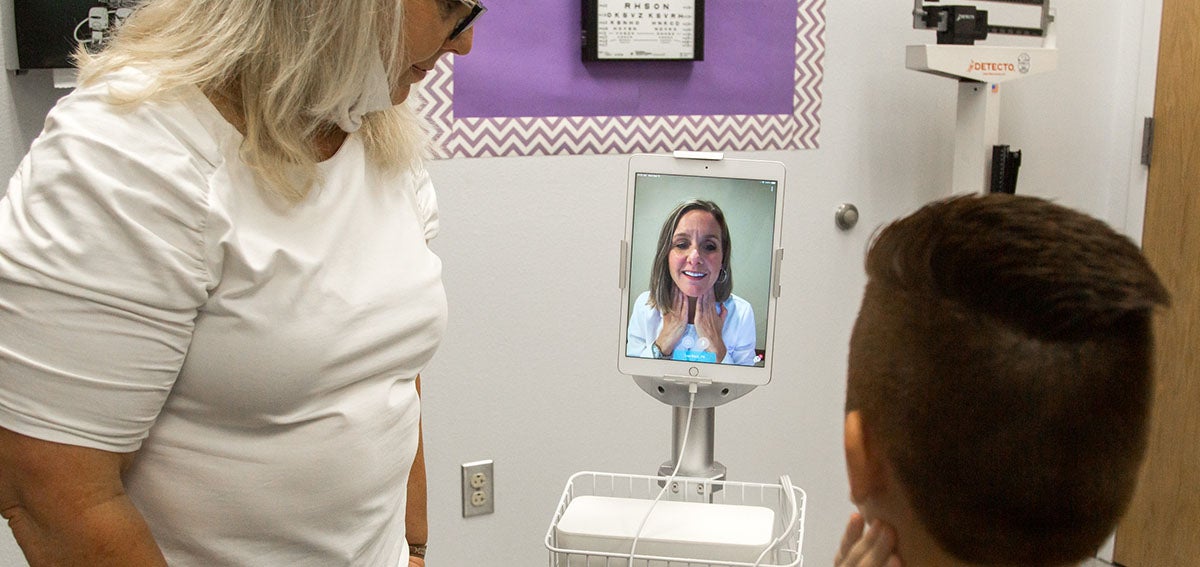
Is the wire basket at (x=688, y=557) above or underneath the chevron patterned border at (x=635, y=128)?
underneath

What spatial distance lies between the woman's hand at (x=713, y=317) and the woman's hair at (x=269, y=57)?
1.63 feet

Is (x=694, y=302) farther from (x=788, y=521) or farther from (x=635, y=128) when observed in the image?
(x=635, y=128)

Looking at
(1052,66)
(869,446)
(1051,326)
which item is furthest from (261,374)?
(1052,66)

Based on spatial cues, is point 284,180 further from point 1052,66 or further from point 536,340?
point 1052,66

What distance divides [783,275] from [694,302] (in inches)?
45.3

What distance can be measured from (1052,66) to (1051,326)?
6.40ft

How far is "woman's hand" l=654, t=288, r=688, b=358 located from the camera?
127 centimetres

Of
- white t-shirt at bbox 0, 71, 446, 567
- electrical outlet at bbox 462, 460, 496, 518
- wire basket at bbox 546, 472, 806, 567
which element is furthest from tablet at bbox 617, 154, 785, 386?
electrical outlet at bbox 462, 460, 496, 518

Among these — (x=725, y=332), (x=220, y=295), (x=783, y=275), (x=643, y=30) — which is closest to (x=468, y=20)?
(x=220, y=295)

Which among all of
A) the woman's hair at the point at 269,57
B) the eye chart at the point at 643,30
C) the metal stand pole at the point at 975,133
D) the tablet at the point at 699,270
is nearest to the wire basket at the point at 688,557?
the tablet at the point at 699,270

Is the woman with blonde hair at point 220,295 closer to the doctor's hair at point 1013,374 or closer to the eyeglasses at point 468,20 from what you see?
the eyeglasses at point 468,20

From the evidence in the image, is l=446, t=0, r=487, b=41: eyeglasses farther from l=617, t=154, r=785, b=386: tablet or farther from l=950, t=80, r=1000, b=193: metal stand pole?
l=950, t=80, r=1000, b=193: metal stand pole

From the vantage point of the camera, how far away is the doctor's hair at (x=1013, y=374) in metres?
0.67

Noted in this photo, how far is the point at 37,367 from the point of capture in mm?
815
